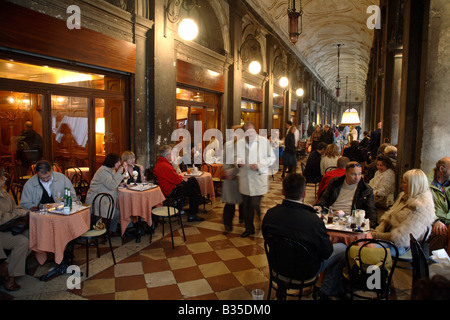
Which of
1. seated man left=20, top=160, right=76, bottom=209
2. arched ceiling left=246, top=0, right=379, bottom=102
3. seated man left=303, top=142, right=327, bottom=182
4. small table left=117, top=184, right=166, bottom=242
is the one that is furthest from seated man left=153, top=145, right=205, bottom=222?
arched ceiling left=246, top=0, right=379, bottom=102

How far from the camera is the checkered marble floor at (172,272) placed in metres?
3.25

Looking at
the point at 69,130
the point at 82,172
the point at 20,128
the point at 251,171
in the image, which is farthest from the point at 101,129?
the point at 251,171

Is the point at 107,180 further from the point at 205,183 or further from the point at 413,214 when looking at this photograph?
the point at 413,214

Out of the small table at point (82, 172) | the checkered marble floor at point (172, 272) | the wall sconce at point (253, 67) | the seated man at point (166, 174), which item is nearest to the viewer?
the checkered marble floor at point (172, 272)

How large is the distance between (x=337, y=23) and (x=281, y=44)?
8.89 ft

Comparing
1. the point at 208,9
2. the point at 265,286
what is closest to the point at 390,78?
the point at 208,9

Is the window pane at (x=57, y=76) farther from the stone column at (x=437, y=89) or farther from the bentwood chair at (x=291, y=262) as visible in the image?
the stone column at (x=437, y=89)

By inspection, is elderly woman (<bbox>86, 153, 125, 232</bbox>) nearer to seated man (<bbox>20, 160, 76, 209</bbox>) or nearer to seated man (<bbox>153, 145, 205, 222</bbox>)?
seated man (<bbox>20, 160, 76, 209</bbox>)

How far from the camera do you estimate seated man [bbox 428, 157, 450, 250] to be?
340 centimetres

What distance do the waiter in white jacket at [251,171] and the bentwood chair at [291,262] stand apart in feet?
7.07

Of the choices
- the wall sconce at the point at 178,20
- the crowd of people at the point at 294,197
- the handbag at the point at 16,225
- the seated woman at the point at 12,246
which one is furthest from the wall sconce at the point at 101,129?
the handbag at the point at 16,225

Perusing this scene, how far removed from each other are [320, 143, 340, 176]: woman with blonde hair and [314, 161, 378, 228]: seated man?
267 cm

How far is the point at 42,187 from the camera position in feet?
12.9

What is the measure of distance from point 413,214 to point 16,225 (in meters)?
4.27
